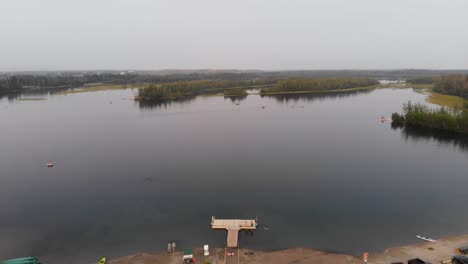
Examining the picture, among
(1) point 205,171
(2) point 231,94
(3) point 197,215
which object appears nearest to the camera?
(3) point 197,215

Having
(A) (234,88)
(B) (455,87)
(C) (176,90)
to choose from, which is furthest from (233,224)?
(A) (234,88)

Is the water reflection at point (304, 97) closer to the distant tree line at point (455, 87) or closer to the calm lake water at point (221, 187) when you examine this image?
the distant tree line at point (455, 87)

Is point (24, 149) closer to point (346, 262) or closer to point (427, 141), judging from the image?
point (346, 262)

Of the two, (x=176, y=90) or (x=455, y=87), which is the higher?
(x=455, y=87)

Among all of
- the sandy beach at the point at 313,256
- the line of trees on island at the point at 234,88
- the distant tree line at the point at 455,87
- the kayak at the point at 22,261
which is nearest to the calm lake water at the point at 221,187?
the sandy beach at the point at 313,256

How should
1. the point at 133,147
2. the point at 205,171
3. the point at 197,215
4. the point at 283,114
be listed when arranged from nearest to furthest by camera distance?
the point at 197,215 < the point at 205,171 < the point at 133,147 < the point at 283,114

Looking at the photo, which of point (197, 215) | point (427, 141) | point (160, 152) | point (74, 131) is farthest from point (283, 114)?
point (197, 215)

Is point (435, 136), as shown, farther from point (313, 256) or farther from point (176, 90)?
point (176, 90)

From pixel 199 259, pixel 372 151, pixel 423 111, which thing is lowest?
pixel 199 259
